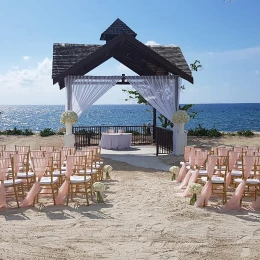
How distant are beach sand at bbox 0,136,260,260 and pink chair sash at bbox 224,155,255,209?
0.61 feet

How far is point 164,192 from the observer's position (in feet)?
29.5

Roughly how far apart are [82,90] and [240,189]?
9149mm

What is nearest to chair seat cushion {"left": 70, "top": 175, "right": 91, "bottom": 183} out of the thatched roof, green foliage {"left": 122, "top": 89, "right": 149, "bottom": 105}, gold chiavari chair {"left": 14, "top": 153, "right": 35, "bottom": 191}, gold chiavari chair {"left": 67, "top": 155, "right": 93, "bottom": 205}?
gold chiavari chair {"left": 67, "top": 155, "right": 93, "bottom": 205}

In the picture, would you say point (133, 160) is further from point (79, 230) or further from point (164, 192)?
point (79, 230)

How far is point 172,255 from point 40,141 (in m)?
15.8

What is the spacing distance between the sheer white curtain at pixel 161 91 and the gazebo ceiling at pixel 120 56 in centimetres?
47

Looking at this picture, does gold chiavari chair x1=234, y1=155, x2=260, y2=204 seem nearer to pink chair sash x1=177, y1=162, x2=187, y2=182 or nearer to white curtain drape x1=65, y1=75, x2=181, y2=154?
pink chair sash x1=177, y1=162, x2=187, y2=182

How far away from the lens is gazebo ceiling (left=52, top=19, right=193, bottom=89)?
50.1 ft

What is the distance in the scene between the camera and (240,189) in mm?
7715

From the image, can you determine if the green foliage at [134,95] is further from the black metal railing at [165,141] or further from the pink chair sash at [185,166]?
the pink chair sash at [185,166]

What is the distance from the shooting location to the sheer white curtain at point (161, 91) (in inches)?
622

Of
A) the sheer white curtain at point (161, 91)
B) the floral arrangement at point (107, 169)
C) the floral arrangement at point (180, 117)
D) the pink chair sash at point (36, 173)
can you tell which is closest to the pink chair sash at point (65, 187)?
the pink chair sash at point (36, 173)

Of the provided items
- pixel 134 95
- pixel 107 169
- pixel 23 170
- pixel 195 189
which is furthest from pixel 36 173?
pixel 134 95

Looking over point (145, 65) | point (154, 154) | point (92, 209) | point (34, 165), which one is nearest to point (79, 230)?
point (92, 209)
